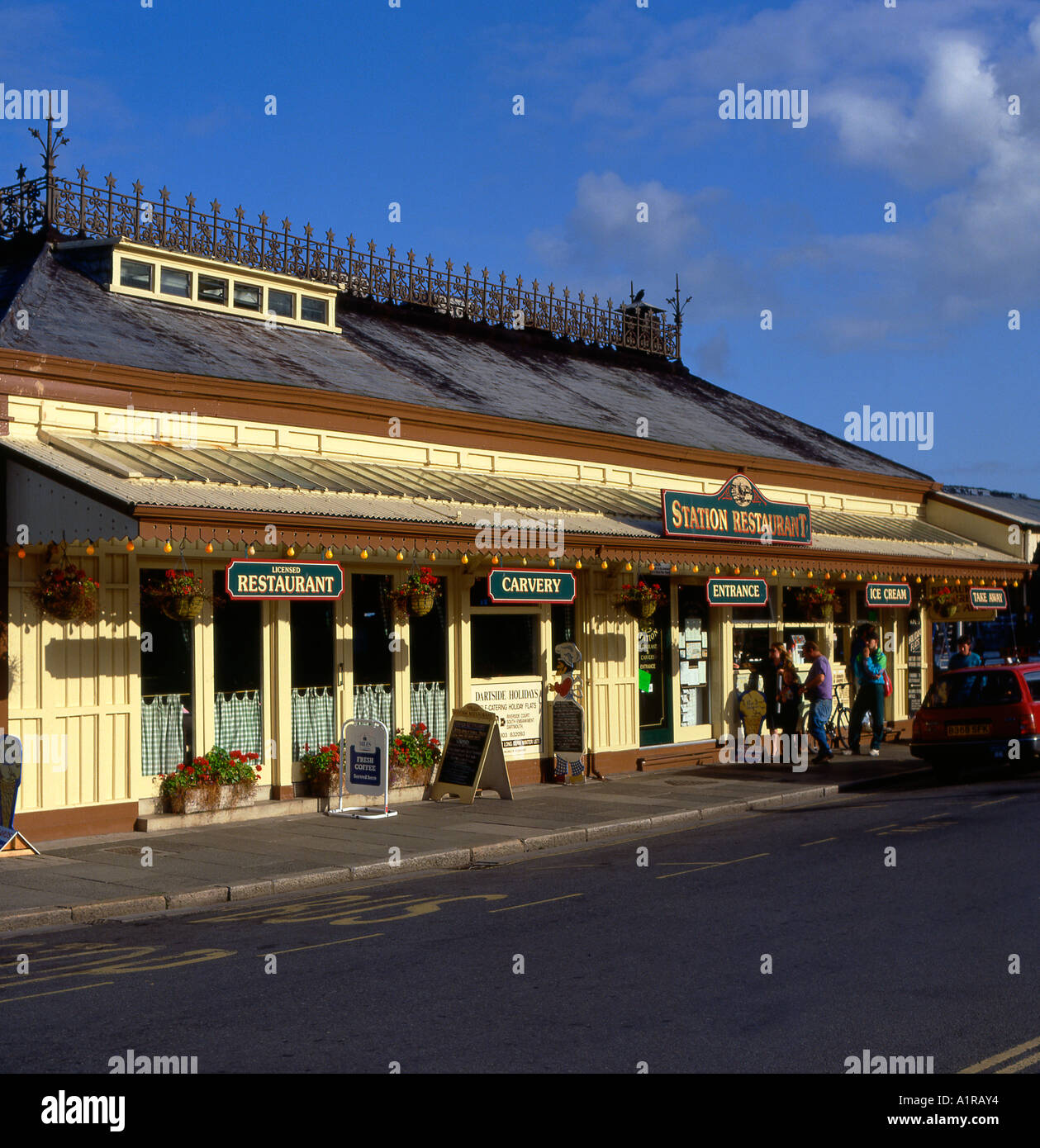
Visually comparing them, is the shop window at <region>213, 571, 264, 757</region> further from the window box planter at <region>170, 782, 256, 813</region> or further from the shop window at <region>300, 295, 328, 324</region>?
the shop window at <region>300, 295, 328, 324</region>

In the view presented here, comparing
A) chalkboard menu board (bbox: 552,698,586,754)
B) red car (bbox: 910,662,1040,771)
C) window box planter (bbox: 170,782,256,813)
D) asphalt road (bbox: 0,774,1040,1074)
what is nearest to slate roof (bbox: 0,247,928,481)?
chalkboard menu board (bbox: 552,698,586,754)

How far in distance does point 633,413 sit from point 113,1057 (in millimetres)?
17838

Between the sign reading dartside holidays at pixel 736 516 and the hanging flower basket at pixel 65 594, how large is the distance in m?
8.35

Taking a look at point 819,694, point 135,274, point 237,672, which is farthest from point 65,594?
point 819,694

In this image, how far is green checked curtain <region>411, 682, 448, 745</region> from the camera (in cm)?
1641

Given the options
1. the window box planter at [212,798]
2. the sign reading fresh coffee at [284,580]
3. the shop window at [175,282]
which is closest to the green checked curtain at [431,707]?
the window box planter at [212,798]

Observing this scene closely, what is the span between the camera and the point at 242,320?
18.1 m

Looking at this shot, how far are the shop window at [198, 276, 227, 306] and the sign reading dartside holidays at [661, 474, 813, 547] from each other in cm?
689

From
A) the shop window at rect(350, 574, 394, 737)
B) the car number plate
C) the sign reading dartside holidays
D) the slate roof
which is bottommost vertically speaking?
the car number plate

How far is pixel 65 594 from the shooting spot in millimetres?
12430

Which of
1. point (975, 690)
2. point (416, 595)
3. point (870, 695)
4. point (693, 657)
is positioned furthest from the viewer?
point (870, 695)

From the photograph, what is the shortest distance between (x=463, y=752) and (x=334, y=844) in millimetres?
3448

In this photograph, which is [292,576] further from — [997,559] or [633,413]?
[997,559]

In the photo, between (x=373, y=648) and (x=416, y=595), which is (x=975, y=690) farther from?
(x=373, y=648)
